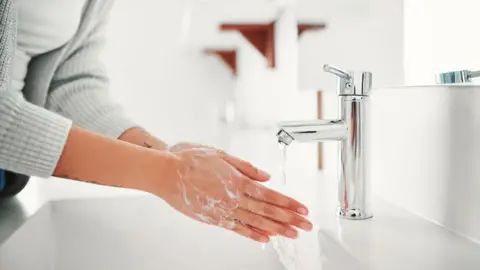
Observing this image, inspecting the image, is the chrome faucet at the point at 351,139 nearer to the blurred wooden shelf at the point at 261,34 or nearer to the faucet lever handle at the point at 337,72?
the faucet lever handle at the point at 337,72

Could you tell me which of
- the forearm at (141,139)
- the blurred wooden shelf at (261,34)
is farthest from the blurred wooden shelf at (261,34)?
the forearm at (141,139)

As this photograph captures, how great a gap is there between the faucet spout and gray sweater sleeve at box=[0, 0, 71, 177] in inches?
8.7

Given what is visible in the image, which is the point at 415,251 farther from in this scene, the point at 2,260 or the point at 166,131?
the point at 166,131

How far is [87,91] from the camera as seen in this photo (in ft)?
2.62

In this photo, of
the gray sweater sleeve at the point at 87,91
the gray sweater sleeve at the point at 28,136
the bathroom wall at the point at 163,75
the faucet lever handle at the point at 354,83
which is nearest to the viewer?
the gray sweater sleeve at the point at 28,136

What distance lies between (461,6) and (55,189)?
2.30ft

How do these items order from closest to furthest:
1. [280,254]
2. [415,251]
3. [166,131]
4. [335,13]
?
[415,251]
[280,254]
[335,13]
[166,131]

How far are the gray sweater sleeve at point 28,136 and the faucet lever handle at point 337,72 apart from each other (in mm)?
266

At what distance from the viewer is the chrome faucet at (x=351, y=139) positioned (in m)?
0.53

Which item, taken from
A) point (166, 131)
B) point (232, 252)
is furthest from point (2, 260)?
point (166, 131)

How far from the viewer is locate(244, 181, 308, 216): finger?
0.45 m

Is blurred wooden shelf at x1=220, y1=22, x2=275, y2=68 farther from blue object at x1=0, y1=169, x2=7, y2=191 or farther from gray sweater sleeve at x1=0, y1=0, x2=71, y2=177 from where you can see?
gray sweater sleeve at x1=0, y1=0, x2=71, y2=177

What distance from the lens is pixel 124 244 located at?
2.08 feet

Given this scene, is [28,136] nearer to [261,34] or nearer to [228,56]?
[261,34]
